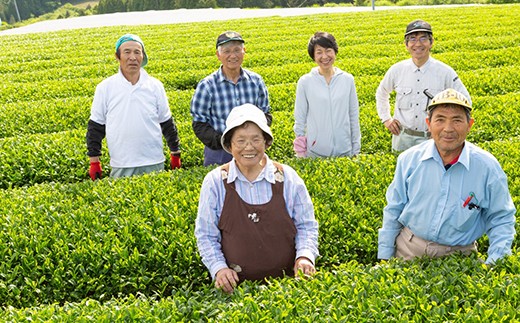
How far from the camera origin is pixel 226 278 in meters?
3.92

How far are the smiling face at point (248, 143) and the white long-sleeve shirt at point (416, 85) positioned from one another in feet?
10.6

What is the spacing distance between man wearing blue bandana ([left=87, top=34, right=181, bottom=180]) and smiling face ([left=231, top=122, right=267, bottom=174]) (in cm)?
263

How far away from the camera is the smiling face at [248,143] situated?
12.5 feet

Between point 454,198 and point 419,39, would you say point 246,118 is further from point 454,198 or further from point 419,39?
point 419,39

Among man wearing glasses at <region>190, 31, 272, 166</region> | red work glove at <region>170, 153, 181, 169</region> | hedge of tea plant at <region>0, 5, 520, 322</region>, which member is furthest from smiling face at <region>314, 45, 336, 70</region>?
red work glove at <region>170, 153, 181, 169</region>

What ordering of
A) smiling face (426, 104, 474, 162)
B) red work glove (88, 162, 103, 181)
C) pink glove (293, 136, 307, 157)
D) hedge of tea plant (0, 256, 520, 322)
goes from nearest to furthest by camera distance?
hedge of tea plant (0, 256, 520, 322), smiling face (426, 104, 474, 162), red work glove (88, 162, 103, 181), pink glove (293, 136, 307, 157)

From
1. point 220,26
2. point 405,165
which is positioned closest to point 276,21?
point 220,26

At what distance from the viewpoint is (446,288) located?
3920 millimetres

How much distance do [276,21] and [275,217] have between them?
2832cm

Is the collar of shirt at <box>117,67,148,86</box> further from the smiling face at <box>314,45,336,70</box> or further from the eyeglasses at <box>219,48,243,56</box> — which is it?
the smiling face at <box>314,45,336,70</box>

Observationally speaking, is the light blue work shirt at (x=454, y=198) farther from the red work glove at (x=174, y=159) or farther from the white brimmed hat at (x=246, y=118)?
the red work glove at (x=174, y=159)

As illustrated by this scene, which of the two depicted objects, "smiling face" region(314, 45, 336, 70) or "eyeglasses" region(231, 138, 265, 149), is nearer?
"eyeglasses" region(231, 138, 265, 149)

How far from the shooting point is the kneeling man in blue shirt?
3.75 metres

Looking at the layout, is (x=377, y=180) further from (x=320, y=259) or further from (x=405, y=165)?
(x=405, y=165)
